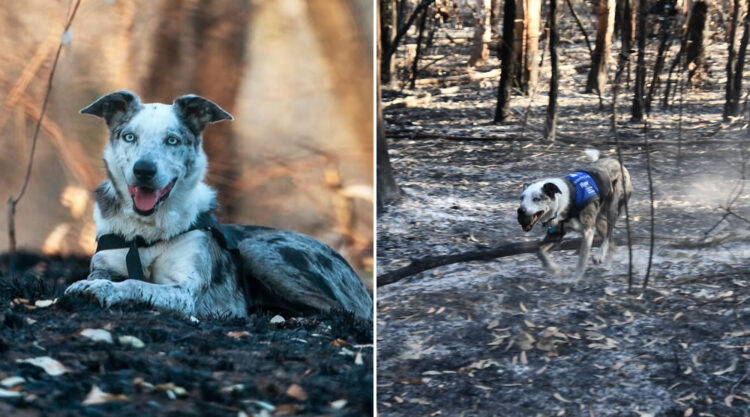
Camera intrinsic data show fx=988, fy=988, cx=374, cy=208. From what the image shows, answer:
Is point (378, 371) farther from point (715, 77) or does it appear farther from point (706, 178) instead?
point (715, 77)

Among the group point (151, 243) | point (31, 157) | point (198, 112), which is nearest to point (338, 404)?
point (151, 243)

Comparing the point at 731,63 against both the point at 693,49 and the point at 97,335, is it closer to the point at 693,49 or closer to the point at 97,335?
the point at 693,49

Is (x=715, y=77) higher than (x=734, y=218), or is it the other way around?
(x=715, y=77)

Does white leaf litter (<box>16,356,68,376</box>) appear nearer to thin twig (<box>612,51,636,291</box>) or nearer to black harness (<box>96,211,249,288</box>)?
black harness (<box>96,211,249,288</box>)

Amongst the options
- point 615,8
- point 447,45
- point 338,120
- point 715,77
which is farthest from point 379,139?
point 715,77

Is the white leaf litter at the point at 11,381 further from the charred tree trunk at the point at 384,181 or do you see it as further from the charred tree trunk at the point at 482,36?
the charred tree trunk at the point at 482,36

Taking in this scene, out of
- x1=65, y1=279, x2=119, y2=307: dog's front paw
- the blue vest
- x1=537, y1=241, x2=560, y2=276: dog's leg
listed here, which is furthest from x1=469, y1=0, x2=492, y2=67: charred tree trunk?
x1=65, y1=279, x2=119, y2=307: dog's front paw
